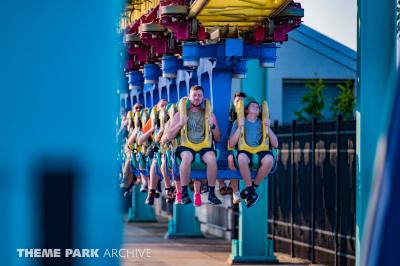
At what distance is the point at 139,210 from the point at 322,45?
10086 mm

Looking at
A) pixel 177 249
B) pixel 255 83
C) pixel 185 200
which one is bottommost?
pixel 177 249

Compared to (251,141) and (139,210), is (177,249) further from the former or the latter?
(139,210)

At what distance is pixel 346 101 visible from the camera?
119 feet

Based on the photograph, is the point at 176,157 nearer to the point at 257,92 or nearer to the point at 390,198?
the point at 257,92

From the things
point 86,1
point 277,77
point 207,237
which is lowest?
point 207,237

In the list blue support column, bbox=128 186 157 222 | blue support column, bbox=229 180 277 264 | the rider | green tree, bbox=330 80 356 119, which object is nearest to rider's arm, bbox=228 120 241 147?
the rider

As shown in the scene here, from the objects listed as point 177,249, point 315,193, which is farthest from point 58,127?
point 177,249

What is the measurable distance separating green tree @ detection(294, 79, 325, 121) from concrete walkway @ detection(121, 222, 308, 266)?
33.9 feet

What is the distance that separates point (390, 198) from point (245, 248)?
52.7 feet

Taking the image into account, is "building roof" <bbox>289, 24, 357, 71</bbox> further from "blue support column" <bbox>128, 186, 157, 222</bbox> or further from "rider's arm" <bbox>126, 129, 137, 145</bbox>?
"rider's arm" <bbox>126, 129, 137, 145</bbox>

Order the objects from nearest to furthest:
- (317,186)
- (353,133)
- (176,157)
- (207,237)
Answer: (176,157), (353,133), (317,186), (207,237)

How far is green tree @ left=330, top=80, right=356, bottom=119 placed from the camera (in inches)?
1421

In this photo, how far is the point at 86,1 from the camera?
11.1ft

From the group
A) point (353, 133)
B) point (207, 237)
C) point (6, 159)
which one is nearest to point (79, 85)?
point (6, 159)
